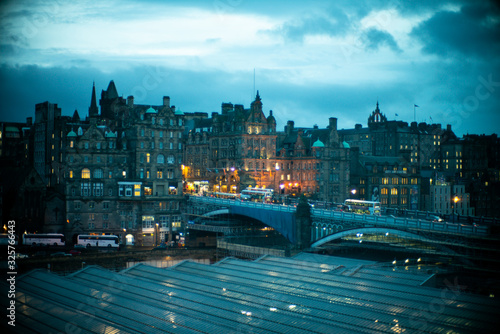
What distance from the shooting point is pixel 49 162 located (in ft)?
484

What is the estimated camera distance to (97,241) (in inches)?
5030

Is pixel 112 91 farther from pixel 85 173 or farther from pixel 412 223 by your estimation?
pixel 412 223

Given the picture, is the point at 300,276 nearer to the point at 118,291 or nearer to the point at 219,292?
the point at 219,292

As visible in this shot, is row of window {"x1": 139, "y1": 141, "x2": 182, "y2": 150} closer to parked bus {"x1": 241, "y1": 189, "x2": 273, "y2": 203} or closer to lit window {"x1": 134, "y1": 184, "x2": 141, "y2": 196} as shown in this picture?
lit window {"x1": 134, "y1": 184, "x2": 141, "y2": 196}

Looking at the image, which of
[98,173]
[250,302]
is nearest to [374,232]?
[250,302]

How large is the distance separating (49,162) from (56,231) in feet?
67.9

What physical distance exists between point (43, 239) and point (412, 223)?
7373 cm

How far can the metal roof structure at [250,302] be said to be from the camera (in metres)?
60.6

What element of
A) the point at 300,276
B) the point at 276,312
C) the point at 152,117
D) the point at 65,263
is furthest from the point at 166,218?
the point at 276,312

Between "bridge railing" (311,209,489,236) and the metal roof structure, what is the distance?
28.3ft

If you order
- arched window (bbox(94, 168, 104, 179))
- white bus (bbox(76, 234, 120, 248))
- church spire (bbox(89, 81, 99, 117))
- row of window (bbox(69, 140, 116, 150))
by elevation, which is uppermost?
church spire (bbox(89, 81, 99, 117))

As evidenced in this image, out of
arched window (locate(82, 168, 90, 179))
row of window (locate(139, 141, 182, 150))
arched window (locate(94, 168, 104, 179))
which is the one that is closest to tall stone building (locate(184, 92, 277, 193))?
row of window (locate(139, 141, 182, 150))

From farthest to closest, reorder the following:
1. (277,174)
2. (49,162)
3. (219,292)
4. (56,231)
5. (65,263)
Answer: (277,174) < (49,162) < (56,231) < (65,263) < (219,292)

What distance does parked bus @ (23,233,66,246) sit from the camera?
126 metres
